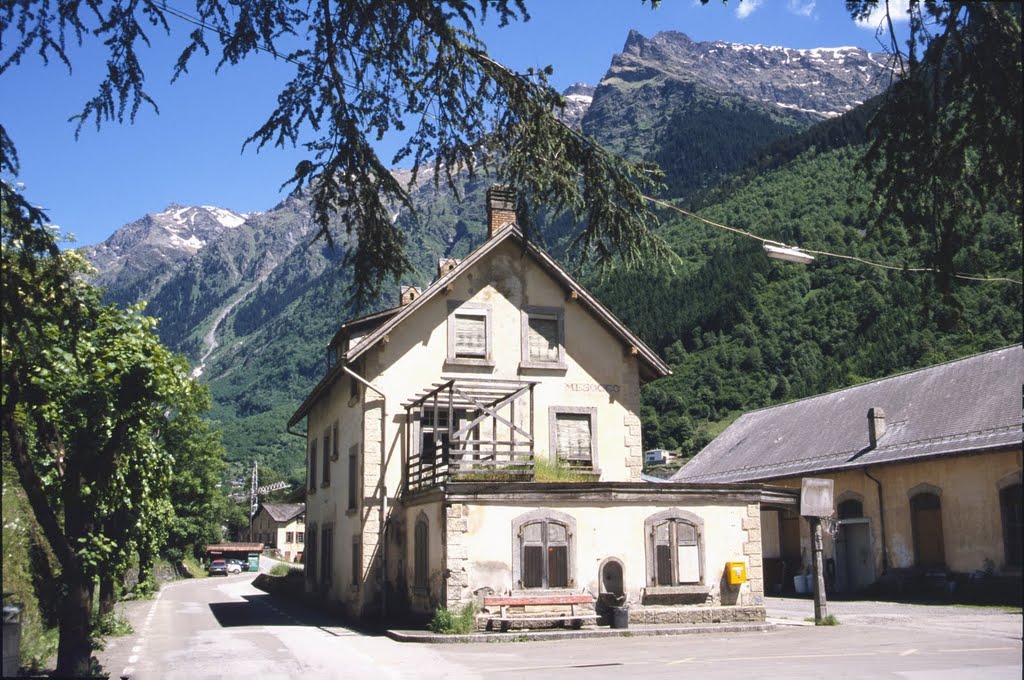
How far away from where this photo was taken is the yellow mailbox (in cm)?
2089

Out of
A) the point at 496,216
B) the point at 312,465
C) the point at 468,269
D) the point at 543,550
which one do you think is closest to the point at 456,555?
the point at 543,550

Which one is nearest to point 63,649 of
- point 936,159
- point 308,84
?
point 308,84

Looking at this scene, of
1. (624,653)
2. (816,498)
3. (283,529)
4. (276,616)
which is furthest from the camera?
(283,529)

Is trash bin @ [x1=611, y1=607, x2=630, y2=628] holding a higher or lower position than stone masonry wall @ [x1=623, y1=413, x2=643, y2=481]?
lower

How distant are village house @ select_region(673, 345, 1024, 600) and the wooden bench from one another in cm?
1040

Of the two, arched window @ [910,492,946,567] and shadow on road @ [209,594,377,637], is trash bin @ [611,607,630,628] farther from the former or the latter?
arched window @ [910,492,946,567]

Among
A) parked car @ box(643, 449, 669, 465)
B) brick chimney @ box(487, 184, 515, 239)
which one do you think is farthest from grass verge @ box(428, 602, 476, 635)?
parked car @ box(643, 449, 669, 465)

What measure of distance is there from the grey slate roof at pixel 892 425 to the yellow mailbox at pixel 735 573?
8104mm

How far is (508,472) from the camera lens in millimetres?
21719

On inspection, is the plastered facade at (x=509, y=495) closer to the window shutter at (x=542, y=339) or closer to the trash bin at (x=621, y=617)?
the window shutter at (x=542, y=339)

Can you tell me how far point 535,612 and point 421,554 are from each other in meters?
3.43

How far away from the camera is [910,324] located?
74.9 m

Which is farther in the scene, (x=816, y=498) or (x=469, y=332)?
(x=469, y=332)

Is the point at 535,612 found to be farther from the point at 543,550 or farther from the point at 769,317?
the point at 769,317
